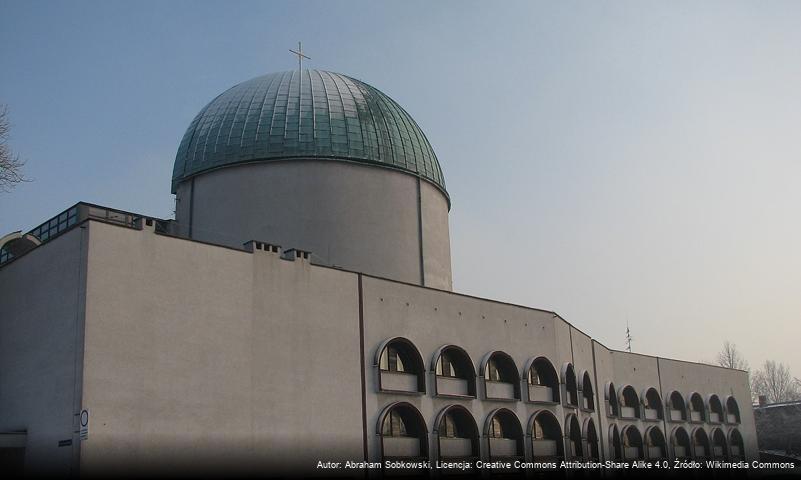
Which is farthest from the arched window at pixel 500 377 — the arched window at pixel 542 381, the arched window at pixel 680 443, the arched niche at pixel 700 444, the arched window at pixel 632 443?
the arched niche at pixel 700 444

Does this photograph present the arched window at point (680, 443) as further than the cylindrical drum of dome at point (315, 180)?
Yes

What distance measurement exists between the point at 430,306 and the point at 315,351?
5.78 metres

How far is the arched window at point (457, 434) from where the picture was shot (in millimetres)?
30000

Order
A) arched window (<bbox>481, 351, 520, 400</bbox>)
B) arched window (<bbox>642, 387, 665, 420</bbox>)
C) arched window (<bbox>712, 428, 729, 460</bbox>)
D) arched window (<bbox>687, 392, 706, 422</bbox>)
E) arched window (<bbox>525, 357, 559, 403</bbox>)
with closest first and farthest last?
arched window (<bbox>481, 351, 520, 400</bbox>) → arched window (<bbox>525, 357, 559, 403</bbox>) → arched window (<bbox>642, 387, 665, 420</bbox>) → arched window (<bbox>687, 392, 706, 422</bbox>) → arched window (<bbox>712, 428, 729, 460</bbox>)

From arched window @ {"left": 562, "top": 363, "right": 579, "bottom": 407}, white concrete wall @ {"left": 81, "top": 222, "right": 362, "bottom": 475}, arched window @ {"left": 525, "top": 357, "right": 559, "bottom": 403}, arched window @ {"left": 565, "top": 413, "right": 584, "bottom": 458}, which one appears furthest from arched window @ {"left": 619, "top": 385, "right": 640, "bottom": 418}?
white concrete wall @ {"left": 81, "top": 222, "right": 362, "bottom": 475}

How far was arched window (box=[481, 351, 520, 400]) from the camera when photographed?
3241 centimetres

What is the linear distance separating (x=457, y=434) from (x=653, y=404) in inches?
839

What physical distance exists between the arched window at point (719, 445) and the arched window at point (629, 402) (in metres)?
9.33

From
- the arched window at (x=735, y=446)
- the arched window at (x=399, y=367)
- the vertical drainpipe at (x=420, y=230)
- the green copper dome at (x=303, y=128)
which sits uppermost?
the green copper dome at (x=303, y=128)

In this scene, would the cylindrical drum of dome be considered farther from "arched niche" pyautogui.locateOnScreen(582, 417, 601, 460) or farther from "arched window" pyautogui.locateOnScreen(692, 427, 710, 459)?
"arched window" pyautogui.locateOnScreen(692, 427, 710, 459)

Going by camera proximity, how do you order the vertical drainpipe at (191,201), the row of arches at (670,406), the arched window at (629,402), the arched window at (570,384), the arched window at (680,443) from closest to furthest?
the vertical drainpipe at (191,201) < the arched window at (570,384) < the row of arches at (670,406) < the arched window at (629,402) < the arched window at (680,443)

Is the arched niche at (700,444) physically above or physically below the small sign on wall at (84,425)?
below

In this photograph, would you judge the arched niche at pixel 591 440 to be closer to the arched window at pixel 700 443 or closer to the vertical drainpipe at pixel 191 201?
the arched window at pixel 700 443

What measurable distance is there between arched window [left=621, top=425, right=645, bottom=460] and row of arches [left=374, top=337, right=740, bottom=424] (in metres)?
0.86
